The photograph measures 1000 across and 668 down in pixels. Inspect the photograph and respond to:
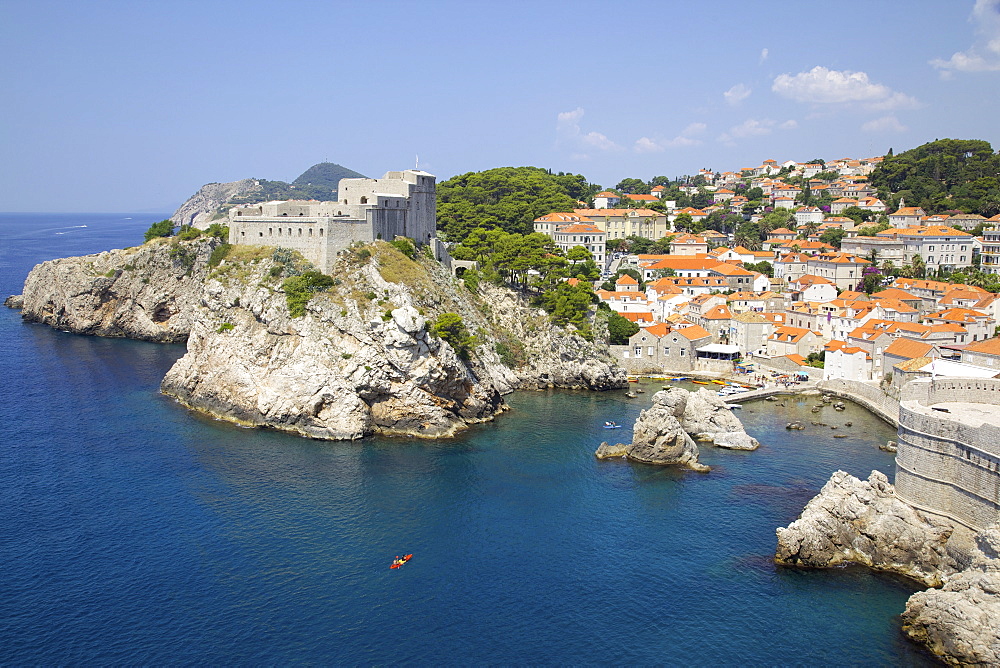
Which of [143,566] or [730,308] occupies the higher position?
[730,308]

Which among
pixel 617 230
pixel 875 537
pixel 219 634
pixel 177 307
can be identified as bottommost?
pixel 219 634

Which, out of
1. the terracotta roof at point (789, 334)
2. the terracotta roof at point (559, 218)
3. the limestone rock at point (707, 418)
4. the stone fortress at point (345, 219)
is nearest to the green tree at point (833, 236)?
the terracotta roof at point (559, 218)

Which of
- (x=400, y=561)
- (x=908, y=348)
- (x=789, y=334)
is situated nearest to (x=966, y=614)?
(x=400, y=561)

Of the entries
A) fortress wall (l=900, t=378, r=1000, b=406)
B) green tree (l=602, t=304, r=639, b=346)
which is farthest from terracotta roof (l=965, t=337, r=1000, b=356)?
green tree (l=602, t=304, r=639, b=346)

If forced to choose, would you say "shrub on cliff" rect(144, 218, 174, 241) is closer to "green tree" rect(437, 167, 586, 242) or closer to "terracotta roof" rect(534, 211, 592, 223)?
"green tree" rect(437, 167, 586, 242)

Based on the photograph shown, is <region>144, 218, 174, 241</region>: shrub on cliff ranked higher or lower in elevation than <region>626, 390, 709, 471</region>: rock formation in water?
higher

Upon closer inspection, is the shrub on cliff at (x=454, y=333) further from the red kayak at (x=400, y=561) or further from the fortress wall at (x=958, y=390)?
the fortress wall at (x=958, y=390)

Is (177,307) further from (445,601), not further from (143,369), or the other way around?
(445,601)

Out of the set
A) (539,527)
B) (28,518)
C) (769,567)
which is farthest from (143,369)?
(769,567)
